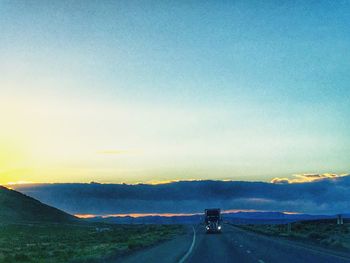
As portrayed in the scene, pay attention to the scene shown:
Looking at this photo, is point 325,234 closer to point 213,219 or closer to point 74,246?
point 213,219

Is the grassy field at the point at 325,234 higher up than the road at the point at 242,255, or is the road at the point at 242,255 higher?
the grassy field at the point at 325,234

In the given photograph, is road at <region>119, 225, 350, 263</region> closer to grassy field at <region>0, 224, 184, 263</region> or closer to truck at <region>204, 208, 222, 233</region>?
grassy field at <region>0, 224, 184, 263</region>

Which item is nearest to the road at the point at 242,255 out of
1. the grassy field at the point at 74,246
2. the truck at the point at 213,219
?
the grassy field at the point at 74,246

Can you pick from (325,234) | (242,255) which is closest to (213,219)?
(325,234)

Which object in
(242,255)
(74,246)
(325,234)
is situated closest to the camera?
(242,255)

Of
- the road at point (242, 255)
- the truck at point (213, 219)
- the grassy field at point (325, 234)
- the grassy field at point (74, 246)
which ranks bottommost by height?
the grassy field at point (74, 246)

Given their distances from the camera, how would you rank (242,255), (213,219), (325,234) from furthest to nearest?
(213,219)
(325,234)
(242,255)

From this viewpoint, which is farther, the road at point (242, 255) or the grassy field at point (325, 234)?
the grassy field at point (325, 234)

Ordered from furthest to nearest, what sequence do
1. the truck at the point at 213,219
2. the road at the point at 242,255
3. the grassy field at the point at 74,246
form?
the truck at the point at 213,219 → the grassy field at the point at 74,246 → the road at the point at 242,255

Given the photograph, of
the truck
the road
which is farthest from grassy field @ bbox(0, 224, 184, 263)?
the truck

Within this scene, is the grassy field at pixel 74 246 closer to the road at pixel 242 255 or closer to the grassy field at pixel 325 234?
the road at pixel 242 255

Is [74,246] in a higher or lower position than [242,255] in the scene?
lower

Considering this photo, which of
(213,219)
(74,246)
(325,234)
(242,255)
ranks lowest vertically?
(74,246)

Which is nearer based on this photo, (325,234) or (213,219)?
(325,234)
